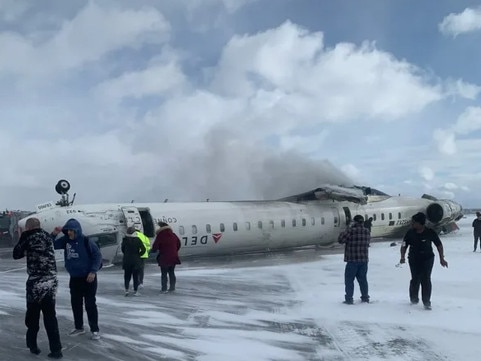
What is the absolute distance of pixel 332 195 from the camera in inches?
953

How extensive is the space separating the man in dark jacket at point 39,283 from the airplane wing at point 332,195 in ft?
61.3

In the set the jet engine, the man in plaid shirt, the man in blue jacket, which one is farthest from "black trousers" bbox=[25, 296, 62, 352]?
the jet engine

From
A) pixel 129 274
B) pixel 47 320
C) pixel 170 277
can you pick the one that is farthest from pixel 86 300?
pixel 170 277

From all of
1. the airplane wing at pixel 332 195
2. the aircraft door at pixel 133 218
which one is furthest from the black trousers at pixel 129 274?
the airplane wing at pixel 332 195

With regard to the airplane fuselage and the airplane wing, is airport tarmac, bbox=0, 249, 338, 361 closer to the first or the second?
the airplane fuselage

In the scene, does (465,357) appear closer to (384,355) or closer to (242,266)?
(384,355)

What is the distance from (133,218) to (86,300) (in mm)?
10910

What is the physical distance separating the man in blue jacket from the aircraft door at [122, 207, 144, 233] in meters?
10.5

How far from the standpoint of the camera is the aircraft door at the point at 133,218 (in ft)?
59.3

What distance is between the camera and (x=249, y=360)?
20.6 ft

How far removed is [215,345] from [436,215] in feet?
75.9

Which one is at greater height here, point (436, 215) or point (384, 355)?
point (436, 215)

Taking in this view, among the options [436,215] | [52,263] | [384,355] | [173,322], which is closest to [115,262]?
[173,322]

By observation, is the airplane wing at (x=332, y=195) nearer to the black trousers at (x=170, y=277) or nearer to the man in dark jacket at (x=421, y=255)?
the black trousers at (x=170, y=277)
